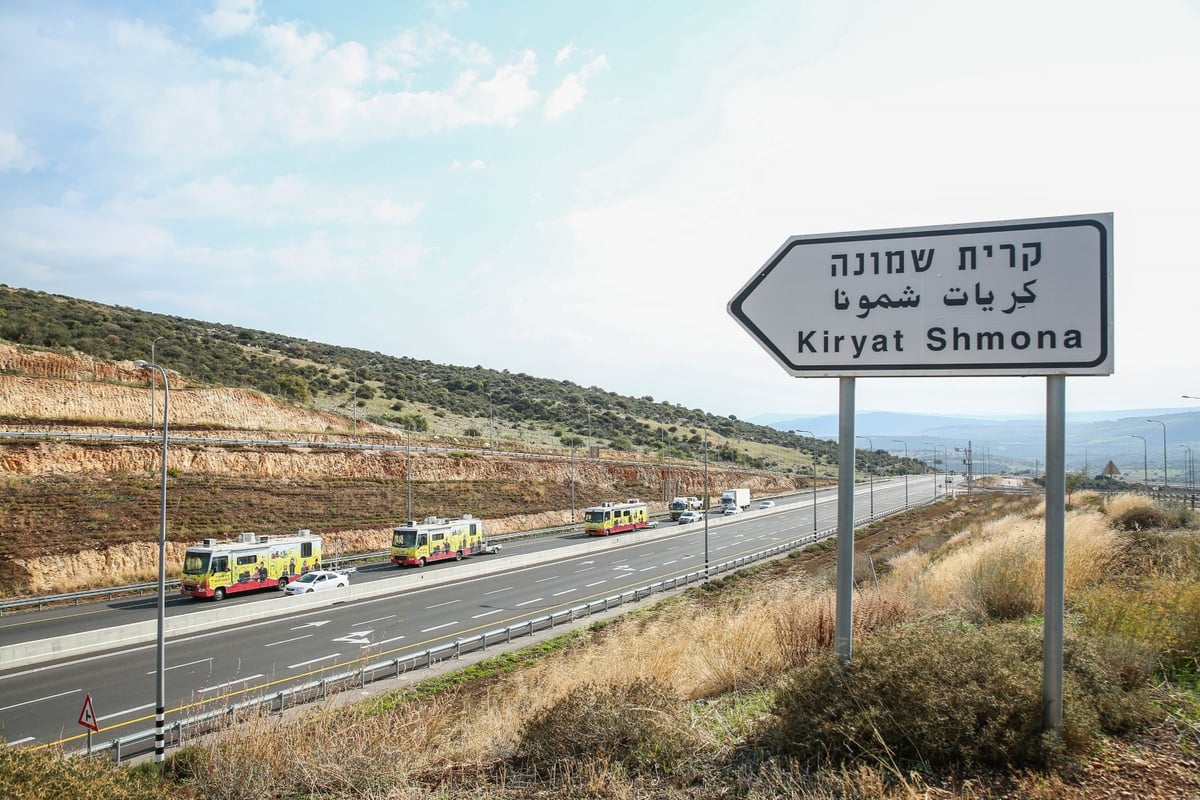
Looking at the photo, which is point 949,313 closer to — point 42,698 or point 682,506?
point 42,698

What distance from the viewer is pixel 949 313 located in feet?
12.9

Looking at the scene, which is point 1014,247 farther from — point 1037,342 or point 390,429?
point 390,429

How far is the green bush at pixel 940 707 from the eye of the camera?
356cm

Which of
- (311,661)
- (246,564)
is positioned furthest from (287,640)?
(246,564)

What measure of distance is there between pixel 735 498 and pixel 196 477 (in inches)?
1827

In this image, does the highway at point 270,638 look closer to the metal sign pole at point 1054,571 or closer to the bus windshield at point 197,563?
the bus windshield at point 197,563

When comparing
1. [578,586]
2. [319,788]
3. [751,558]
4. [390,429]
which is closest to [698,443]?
[390,429]

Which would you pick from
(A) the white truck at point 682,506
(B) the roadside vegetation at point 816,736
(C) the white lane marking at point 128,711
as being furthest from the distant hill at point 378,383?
(B) the roadside vegetation at point 816,736

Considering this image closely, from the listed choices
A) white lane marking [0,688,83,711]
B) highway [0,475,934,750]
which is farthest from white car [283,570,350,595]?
white lane marking [0,688,83,711]

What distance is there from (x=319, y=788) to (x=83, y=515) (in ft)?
127

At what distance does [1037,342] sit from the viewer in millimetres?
3715

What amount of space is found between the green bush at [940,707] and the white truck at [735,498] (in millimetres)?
67161

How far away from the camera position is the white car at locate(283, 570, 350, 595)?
3044cm

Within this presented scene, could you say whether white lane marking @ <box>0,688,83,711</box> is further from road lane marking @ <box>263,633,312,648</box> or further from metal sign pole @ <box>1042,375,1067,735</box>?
metal sign pole @ <box>1042,375,1067,735</box>
